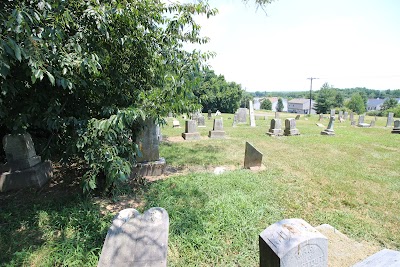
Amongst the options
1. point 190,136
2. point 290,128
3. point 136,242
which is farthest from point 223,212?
point 290,128

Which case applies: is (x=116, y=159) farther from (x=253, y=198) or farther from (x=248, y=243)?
(x=253, y=198)

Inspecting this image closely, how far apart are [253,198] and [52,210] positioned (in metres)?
3.29

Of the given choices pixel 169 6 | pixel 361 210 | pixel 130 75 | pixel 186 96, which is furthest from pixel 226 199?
pixel 169 6

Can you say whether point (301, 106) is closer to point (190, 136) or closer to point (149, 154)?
point (190, 136)

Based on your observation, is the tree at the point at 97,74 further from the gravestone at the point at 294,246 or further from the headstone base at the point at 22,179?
the gravestone at the point at 294,246

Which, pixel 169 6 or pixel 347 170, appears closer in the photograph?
pixel 169 6

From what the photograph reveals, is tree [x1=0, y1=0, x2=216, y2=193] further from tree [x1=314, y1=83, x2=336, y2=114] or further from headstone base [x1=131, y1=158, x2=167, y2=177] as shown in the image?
tree [x1=314, y1=83, x2=336, y2=114]

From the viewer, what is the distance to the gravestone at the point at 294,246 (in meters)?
1.55

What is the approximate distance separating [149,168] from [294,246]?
3.71 meters

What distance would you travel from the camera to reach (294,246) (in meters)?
1.54

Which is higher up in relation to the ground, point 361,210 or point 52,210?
point 52,210

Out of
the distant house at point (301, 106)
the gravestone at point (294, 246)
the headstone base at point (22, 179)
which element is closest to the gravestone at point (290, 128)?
the gravestone at point (294, 246)

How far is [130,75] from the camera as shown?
356 centimetres

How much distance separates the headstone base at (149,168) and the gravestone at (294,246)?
11.2ft
